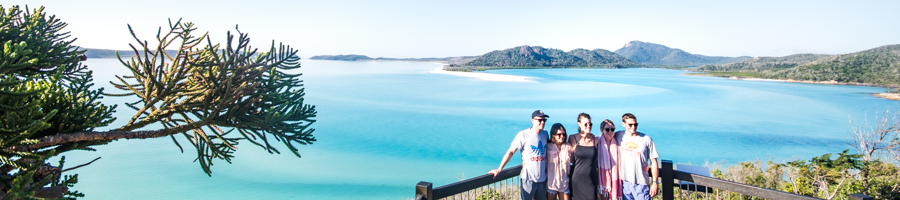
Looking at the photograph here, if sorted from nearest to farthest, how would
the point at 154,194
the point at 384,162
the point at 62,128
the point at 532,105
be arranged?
the point at 62,128, the point at 154,194, the point at 384,162, the point at 532,105

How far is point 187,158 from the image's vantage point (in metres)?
16.7

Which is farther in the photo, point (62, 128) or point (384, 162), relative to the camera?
point (384, 162)

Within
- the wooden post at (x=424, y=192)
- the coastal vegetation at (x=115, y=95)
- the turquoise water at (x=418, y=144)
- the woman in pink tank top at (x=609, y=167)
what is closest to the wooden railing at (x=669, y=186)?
the wooden post at (x=424, y=192)

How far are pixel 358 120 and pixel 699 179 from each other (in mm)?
22608

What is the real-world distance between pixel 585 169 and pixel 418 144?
16.9 meters


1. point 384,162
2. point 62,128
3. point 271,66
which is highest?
point 271,66

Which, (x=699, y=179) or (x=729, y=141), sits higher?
(x=699, y=179)

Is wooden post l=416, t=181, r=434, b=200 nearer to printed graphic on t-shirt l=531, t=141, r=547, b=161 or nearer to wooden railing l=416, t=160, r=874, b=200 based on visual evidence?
wooden railing l=416, t=160, r=874, b=200

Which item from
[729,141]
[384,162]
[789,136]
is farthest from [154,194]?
[789,136]

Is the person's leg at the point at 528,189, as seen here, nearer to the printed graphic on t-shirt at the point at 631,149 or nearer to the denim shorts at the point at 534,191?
the denim shorts at the point at 534,191

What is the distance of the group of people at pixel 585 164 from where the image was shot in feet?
10.7

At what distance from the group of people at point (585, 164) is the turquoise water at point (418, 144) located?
864 centimetres

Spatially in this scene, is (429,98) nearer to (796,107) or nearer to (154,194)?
(154,194)

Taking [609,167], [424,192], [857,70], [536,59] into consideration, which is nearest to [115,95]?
[424,192]
